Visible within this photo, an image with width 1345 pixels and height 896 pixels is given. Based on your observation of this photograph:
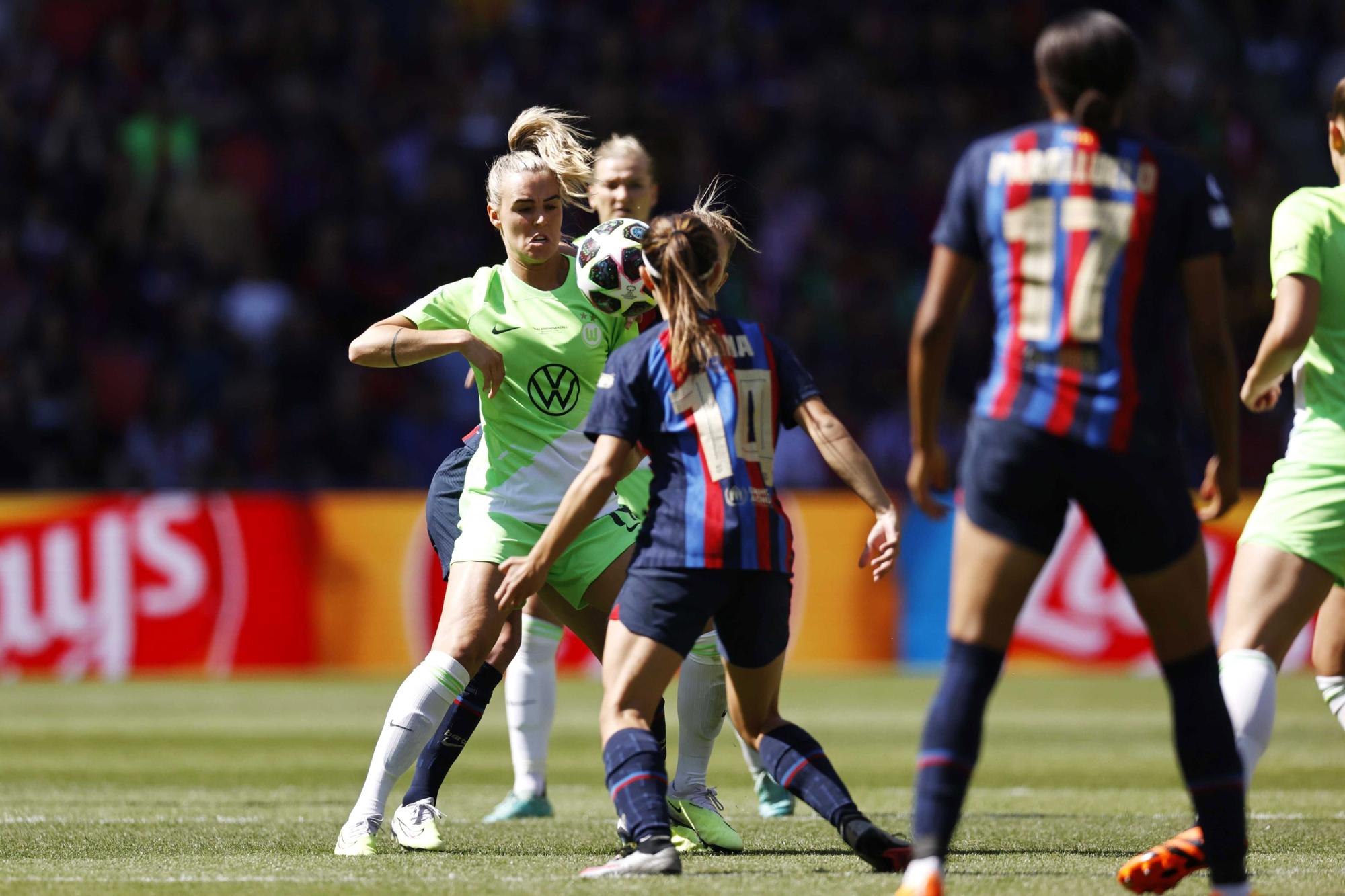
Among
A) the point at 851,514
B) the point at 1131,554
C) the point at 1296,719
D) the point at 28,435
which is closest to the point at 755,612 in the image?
the point at 1131,554

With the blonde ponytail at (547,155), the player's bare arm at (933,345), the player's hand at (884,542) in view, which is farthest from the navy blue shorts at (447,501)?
the player's bare arm at (933,345)

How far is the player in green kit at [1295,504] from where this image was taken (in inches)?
203

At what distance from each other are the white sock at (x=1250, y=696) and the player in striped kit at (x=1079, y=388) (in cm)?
85

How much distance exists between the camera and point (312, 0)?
20.5 m

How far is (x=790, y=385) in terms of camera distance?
5312 millimetres

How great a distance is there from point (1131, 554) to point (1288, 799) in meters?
4.04

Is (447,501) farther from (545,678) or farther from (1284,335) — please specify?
(1284,335)

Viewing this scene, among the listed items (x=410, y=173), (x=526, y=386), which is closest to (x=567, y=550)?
(x=526, y=386)

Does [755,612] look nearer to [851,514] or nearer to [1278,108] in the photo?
[851,514]

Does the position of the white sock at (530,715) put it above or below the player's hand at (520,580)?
below

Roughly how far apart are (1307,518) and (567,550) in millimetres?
2368

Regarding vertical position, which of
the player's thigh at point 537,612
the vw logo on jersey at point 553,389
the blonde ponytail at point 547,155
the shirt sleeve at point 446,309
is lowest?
the player's thigh at point 537,612

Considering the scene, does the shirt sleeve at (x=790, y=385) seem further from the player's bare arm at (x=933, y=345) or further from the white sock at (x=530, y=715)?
the white sock at (x=530, y=715)

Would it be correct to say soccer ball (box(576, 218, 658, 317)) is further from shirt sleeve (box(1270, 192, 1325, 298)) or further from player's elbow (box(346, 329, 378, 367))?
shirt sleeve (box(1270, 192, 1325, 298))
